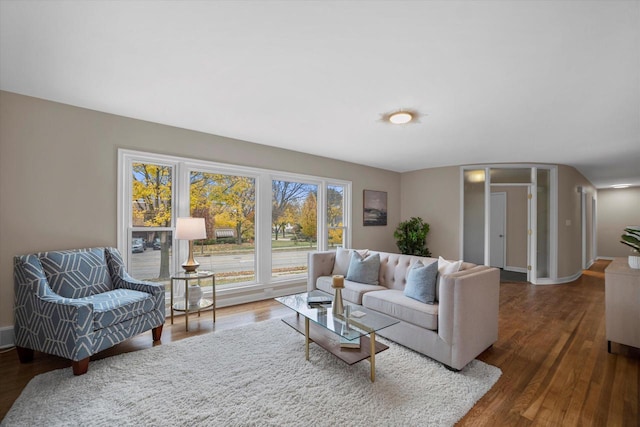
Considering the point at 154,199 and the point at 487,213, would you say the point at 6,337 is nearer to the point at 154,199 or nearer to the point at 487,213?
the point at 154,199

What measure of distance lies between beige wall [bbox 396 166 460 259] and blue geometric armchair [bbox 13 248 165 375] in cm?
531

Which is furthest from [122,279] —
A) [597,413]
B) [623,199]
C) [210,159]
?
[623,199]

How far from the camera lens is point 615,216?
873 cm

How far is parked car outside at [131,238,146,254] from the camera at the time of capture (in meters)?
3.34

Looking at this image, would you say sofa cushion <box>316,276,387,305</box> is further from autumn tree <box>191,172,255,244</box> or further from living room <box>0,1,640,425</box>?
autumn tree <box>191,172,255,244</box>

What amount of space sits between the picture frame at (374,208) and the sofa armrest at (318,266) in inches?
78.1

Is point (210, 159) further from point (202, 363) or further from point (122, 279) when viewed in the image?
point (202, 363)

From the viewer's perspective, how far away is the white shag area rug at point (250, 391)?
5.68ft

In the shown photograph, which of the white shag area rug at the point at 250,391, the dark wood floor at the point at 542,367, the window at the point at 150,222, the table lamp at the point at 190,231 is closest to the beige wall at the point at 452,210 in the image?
the dark wood floor at the point at 542,367

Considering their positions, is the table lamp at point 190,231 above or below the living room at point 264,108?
below

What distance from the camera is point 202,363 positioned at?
238 cm

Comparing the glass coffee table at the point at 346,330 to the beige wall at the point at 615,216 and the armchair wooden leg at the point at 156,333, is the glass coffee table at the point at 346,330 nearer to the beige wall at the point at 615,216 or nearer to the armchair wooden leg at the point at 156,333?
the armchair wooden leg at the point at 156,333

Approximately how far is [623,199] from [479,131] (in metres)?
8.78

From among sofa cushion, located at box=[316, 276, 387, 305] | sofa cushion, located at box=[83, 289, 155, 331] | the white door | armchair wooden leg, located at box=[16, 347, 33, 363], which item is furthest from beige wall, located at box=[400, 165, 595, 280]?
armchair wooden leg, located at box=[16, 347, 33, 363]
